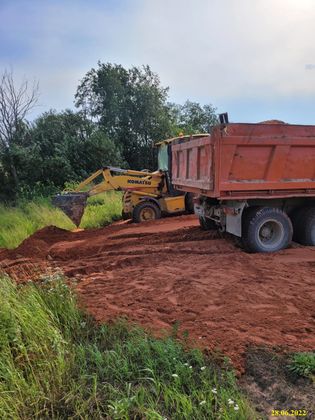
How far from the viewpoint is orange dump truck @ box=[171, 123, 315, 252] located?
6.85 meters

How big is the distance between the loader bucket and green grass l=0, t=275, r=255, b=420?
688 cm

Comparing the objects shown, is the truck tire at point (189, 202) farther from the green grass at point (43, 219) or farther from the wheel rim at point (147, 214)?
the green grass at point (43, 219)

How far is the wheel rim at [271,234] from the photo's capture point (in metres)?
7.52

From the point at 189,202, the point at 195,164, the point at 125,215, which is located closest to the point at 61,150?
the point at 125,215

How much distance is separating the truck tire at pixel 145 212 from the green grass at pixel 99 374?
7.59m

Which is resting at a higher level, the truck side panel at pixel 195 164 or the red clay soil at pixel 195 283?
the truck side panel at pixel 195 164

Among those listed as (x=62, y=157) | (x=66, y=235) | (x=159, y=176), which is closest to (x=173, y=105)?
(x=62, y=157)

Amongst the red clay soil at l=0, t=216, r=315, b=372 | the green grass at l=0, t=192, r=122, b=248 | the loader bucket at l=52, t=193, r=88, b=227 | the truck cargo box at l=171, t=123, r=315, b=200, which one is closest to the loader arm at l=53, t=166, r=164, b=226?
the loader bucket at l=52, t=193, r=88, b=227

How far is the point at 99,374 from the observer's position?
11.2 ft

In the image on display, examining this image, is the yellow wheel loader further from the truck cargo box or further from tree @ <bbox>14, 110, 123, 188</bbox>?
tree @ <bbox>14, 110, 123, 188</bbox>

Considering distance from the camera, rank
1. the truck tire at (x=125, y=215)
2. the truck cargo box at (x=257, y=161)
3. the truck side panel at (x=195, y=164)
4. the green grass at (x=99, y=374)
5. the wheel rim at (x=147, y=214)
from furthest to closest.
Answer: the truck tire at (x=125, y=215) < the wheel rim at (x=147, y=214) < the truck side panel at (x=195, y=164) < the truck cargo box at (x=257, y=161) < the green grass at (x=99, y=374)

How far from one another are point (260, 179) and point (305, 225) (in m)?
1.53

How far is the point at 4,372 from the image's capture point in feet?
11.2

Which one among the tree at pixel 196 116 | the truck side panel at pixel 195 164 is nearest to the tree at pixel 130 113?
the tree at pixel 196 116
